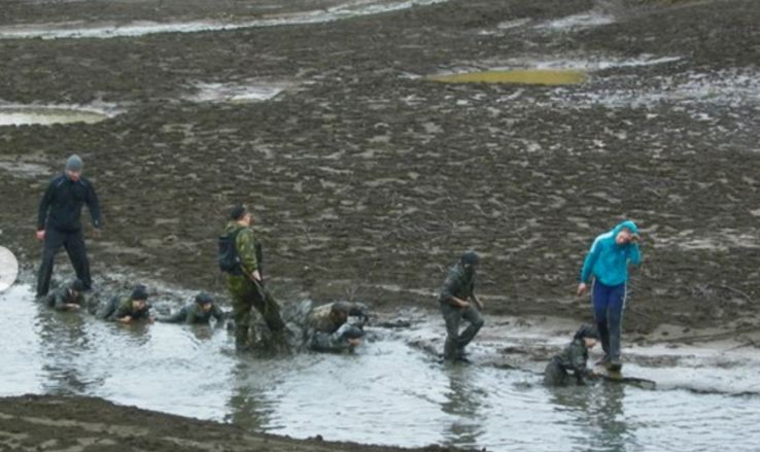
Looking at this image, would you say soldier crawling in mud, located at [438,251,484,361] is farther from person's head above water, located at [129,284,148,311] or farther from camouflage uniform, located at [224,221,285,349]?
person's head above water, located at [129,284,148,311]

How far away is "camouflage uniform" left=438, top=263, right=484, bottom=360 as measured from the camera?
17797mm

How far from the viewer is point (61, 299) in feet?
66.5

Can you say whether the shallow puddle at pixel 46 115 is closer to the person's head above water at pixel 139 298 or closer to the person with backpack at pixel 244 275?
the person's head above water at pixel 139 298

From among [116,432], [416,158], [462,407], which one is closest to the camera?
[116,432]

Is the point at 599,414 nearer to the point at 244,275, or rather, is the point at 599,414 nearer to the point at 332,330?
the point at 332,330

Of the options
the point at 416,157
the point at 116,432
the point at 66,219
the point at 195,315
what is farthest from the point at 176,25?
the point at 116,432

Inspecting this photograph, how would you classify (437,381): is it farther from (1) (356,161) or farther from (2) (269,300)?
(1) (356,161)

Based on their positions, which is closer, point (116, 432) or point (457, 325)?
point (116, 432)

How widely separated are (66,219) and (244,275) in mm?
3495

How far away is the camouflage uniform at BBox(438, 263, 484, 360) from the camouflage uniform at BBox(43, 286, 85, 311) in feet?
16.0

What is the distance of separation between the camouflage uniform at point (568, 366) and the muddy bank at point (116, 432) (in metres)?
2.76

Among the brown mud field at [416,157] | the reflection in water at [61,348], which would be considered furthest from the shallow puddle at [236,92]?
the reflection in water at [61,348]

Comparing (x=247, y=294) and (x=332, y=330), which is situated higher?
(x=247, y=294)

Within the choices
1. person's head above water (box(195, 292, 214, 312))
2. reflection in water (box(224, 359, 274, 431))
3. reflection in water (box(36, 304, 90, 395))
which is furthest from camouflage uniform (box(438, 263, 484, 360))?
reflection in water (box(36, 304, 90, 395))
